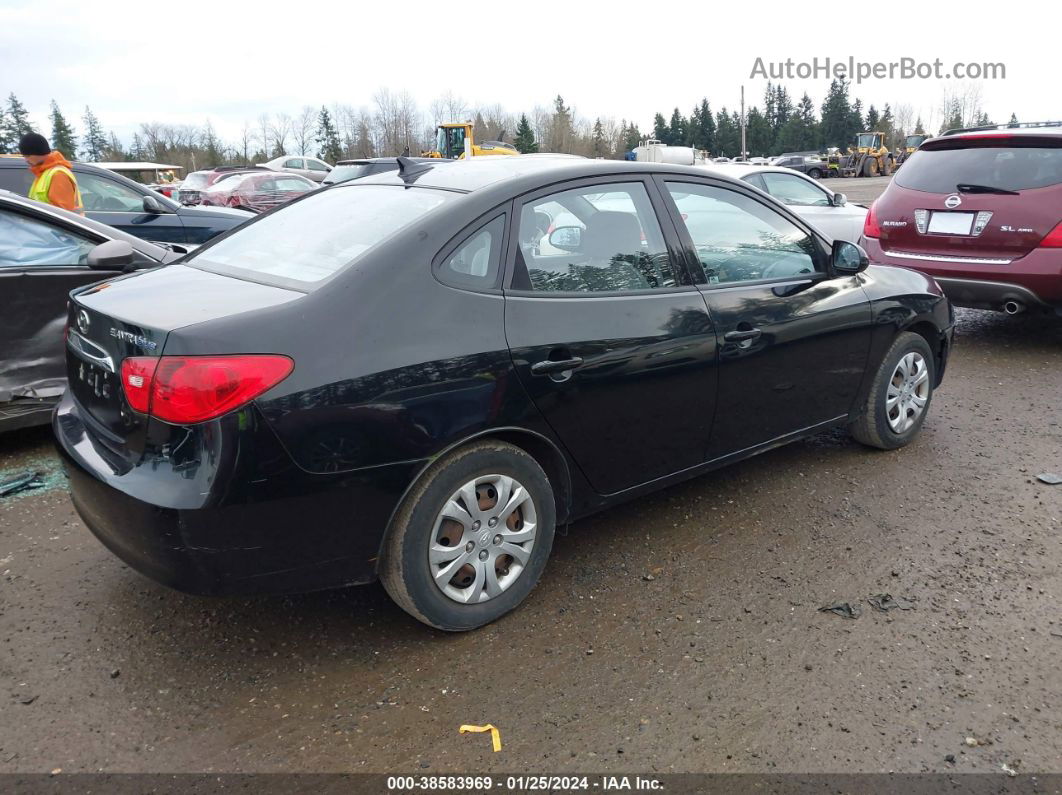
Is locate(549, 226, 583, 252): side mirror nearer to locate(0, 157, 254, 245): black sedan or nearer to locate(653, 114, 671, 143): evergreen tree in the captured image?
locate(0, 157, 254, 245): black sedan

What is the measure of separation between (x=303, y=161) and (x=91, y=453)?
31635 millimetres

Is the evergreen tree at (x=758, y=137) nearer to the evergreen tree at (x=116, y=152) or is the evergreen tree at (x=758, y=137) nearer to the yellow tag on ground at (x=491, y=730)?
the evergreen tree at (x=116, y=152)

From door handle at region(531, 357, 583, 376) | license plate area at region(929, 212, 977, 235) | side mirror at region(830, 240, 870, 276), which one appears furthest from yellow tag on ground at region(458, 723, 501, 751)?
license plate area at region(929, 212, 977, 235)

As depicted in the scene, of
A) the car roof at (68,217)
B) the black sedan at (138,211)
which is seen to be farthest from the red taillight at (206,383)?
the black sedan at (138,211)

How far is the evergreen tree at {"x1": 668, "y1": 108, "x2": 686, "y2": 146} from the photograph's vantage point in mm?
100312

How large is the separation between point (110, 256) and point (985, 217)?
20.1 feet

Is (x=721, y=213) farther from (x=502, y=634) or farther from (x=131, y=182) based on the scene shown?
(x=131, y=182)

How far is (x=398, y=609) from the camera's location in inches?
127

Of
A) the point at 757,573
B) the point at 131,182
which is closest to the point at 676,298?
the point at 757,573

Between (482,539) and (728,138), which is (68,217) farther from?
(728,138)

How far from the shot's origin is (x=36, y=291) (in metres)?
4.62

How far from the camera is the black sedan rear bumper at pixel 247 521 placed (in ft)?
8.11

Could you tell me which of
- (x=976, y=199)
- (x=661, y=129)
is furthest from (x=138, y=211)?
(x=661, y=129)

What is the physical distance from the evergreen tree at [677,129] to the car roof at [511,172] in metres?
101
